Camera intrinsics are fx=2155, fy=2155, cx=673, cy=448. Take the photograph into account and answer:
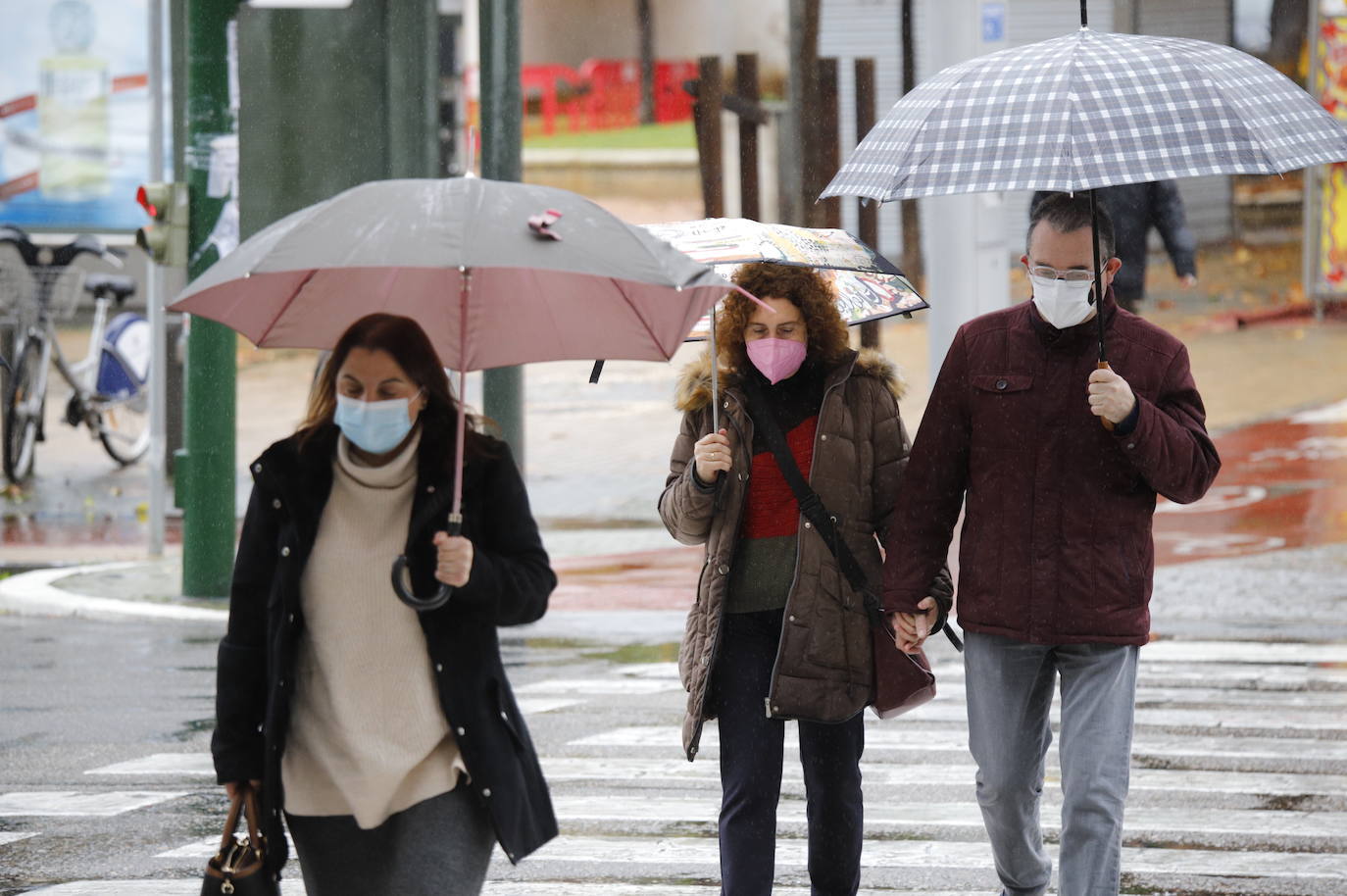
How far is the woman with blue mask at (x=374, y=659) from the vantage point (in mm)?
4137

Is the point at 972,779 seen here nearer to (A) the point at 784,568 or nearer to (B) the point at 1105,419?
(A) the point at 784,568

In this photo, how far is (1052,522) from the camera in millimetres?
5094

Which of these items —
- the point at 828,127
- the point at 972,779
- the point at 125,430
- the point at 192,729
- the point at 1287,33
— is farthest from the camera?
the point at 1287,33

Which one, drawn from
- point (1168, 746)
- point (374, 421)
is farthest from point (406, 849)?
point (1168, 746)

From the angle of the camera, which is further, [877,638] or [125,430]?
[125,430]

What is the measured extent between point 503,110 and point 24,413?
7.34 metres

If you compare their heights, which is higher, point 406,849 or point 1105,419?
point 1105,419

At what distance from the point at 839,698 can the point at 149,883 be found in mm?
2313

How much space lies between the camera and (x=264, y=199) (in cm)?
1291

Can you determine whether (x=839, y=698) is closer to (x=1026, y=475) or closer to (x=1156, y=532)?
(x=1026, y=475)

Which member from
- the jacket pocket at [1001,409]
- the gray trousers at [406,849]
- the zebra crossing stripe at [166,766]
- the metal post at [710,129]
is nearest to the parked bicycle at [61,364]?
the metal post at [710,129]

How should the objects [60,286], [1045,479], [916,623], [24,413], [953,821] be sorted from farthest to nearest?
[60,286], [24,413], [953,821], [916,623], [1045,479]

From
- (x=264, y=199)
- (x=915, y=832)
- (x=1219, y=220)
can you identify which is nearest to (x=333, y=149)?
(x=264, y=199)

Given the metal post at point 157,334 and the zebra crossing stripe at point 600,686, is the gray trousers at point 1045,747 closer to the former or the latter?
the zebra crossing stripe at point 600,686
